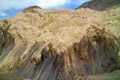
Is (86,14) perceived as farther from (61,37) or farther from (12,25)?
(12,25)

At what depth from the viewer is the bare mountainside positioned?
32.7 m

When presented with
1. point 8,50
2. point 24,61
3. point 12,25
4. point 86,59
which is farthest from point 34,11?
point 86,59

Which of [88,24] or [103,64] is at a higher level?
[88,24]

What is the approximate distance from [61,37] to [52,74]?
5.08 meters

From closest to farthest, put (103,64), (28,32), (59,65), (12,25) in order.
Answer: (59,65) → (103,64) → (28,32) → (12,25)

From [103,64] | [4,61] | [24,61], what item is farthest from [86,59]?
[4,61]

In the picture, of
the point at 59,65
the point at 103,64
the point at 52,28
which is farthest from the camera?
the point at 52,28

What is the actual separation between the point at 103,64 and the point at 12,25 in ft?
52.2

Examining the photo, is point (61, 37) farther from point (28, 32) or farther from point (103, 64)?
point (28, 32)

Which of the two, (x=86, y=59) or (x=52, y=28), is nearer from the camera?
(x=86, y=59)

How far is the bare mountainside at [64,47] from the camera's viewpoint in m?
32.7

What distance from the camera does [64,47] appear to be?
3375cm

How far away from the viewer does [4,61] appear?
41.9 meters

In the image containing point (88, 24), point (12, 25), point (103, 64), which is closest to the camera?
point (103, 64)
